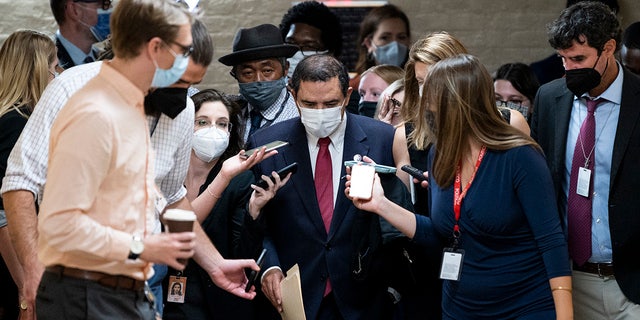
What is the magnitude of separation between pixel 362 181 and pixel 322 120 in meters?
0.42

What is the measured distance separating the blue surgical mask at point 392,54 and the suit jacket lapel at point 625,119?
2368mm

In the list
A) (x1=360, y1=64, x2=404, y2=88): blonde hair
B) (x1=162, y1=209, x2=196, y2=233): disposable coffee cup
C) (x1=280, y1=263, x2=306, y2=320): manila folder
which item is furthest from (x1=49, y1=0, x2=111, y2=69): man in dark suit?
(x1=162, y1=209, x2=196, y2=233): disposable coffee cup

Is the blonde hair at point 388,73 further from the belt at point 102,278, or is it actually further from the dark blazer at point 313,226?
the belt at point 102,278

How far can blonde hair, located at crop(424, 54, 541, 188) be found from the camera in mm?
3270

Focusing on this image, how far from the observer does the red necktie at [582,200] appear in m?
3.71

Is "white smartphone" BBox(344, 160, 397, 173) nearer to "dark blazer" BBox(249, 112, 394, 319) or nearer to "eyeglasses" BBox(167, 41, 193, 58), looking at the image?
"dark blazer" BBox(249, 112, 394, 319)

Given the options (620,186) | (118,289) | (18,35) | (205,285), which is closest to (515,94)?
(620,186)

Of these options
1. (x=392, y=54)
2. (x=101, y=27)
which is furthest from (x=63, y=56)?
(x=392, y=54)

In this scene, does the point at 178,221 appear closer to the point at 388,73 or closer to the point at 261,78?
the point at 261,78

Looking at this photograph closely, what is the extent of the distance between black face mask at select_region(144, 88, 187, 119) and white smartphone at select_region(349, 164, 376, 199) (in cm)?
68

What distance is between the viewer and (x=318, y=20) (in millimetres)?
5789

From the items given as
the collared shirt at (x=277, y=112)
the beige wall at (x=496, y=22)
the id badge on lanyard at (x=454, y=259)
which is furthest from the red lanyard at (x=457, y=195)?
the beige wall at (x=496, y=22)

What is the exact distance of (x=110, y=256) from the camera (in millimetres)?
2434

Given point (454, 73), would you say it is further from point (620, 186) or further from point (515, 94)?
point (515, 94)
